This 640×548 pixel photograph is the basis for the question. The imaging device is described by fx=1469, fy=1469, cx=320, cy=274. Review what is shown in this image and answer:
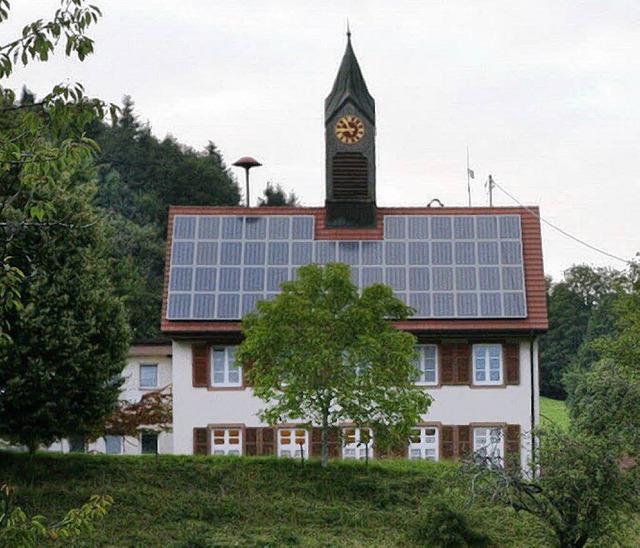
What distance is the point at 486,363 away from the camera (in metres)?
42.2

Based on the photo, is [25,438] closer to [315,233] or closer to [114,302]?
[114,302]

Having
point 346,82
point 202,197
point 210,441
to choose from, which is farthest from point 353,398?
point 202,197

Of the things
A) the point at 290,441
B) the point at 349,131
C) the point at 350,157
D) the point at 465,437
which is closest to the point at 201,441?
the point at 290,441

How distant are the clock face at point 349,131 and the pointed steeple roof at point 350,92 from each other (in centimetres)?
37

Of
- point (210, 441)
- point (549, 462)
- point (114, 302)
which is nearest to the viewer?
point (549, 462)

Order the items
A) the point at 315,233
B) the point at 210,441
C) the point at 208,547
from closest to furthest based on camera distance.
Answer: the point at 208,547 → the point at 210,441 → the point at 315,233

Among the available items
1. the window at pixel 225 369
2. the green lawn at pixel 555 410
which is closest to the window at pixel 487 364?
the window at pixel 225 369

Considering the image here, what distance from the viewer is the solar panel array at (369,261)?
42.2 metres

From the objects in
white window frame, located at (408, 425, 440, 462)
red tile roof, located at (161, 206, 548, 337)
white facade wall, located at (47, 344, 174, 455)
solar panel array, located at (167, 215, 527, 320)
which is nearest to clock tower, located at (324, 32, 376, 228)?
red tile roof, located at (161, 206, 548, 337)

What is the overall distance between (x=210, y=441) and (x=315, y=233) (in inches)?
286

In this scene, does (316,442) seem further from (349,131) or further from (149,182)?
(149,182)

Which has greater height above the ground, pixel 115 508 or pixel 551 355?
pixel 551 355

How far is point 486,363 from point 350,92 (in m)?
9.35

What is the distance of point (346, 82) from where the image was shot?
45.1 metres
